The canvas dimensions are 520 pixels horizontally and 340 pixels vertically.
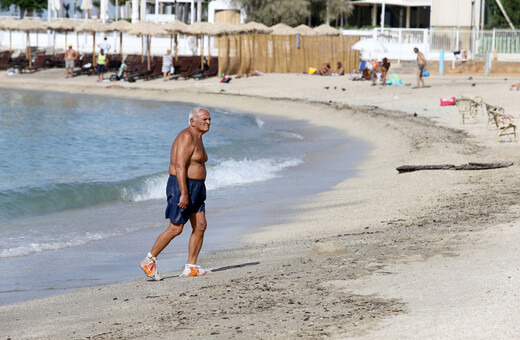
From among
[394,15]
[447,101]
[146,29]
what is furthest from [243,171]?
[394,15]

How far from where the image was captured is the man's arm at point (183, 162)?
621cm

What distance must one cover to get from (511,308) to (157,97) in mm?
30534

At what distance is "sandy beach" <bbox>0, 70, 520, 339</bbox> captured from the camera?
4.62 meters

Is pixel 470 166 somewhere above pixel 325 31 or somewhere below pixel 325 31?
below

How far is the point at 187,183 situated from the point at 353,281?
165 centimetres

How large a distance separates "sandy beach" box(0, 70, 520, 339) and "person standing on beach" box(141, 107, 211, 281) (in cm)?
41

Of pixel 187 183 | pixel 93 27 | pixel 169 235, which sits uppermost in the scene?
pixel 93 27

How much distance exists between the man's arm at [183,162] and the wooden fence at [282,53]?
31169 millimetres

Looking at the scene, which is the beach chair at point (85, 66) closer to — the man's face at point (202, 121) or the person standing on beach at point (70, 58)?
the person standing on beach at point (70, 58)

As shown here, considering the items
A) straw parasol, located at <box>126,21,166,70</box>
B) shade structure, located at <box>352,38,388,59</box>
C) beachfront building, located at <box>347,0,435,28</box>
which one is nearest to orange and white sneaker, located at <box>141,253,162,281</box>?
shade structure, located at <box>352,38,388,59</box>

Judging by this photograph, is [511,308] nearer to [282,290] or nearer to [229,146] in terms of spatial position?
[282,290]

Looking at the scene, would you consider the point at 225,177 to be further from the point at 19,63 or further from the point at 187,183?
the point at 19,63

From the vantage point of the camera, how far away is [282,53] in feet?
123

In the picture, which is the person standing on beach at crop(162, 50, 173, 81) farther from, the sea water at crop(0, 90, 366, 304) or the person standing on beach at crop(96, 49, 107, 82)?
the sea water at crop(0, 90, 366, 304)
